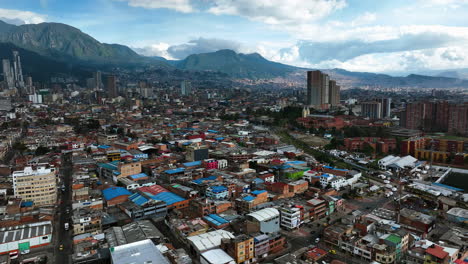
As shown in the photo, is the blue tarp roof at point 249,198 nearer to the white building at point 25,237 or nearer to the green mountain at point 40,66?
the white building at point 25,237

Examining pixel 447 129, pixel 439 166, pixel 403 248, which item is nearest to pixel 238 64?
pixel 447 129

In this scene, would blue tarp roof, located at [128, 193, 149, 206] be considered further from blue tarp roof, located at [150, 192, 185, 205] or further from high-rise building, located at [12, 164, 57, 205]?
high-rise building, located at [12, 164, 57, 205]

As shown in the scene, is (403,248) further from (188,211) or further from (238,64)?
(238,64)

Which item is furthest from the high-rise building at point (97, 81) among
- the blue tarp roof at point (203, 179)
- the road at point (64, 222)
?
the blue tarp roof at point (203, 179)

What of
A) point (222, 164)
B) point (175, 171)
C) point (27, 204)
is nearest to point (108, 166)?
point (175, 171)

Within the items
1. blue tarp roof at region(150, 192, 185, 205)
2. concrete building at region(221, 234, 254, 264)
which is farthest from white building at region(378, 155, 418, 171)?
concrete building at region(221, 234, 254, 264)
